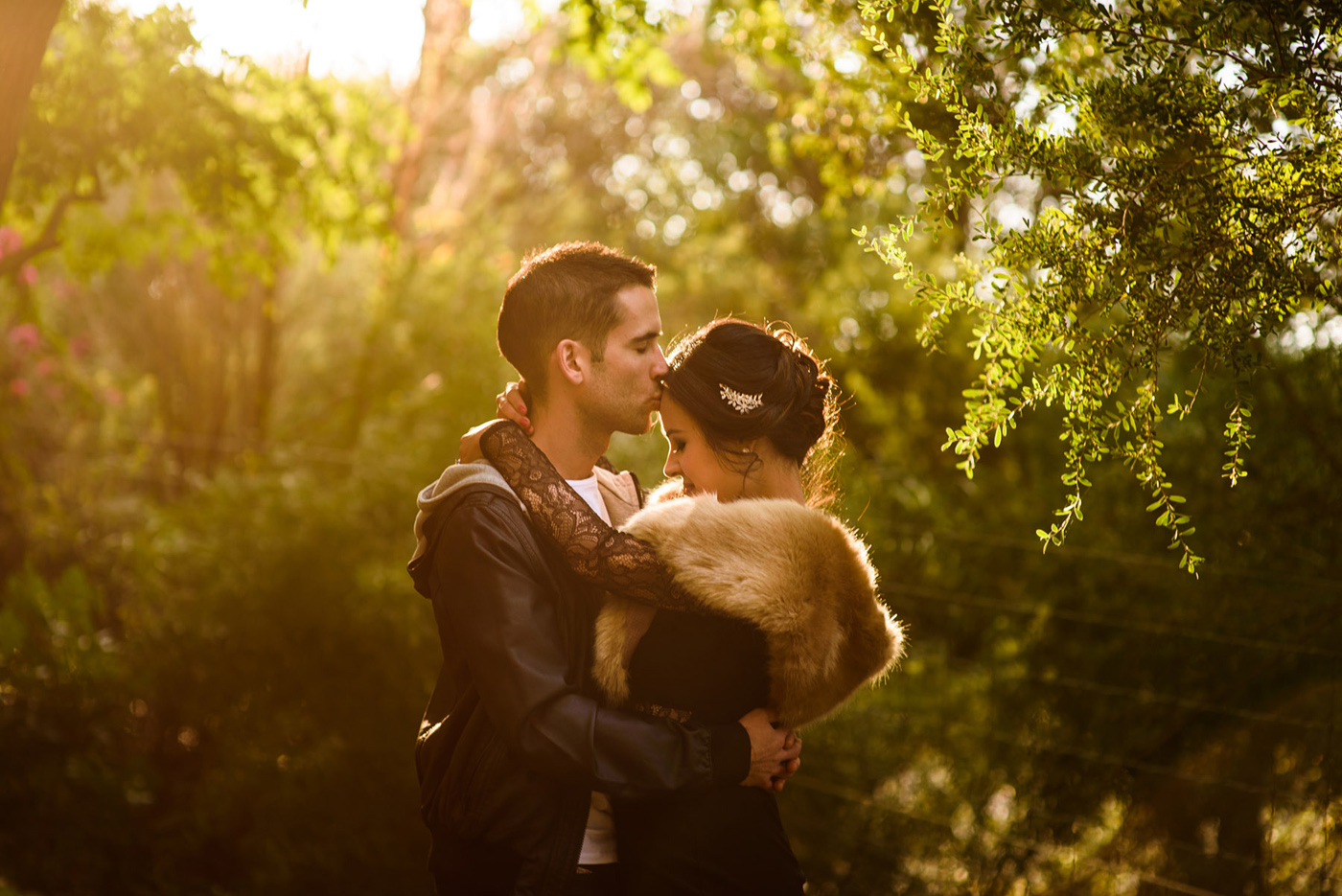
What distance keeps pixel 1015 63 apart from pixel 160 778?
6.35 m

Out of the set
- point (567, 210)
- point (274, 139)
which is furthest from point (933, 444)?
point (567, 210)

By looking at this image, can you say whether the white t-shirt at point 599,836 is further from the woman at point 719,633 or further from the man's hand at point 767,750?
the man's hand at point 767,750

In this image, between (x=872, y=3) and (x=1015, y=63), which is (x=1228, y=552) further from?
(x=872, y=3)

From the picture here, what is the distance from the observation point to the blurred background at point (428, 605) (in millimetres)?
4820

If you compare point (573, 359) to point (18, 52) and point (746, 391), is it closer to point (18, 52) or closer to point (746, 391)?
point (746, 391)

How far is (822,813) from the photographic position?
534cm

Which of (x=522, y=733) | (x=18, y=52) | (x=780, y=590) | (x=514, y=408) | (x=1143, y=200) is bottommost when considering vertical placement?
(x=522, y=733)

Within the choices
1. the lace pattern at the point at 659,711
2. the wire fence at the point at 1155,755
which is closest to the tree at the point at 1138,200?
the lace pattern at the point at 659,711

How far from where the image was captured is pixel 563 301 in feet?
9.61

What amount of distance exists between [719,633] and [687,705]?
0.19m

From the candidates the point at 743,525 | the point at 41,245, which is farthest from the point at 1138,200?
the point at 41,245

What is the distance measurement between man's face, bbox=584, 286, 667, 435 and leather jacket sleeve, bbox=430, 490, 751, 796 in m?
0.52

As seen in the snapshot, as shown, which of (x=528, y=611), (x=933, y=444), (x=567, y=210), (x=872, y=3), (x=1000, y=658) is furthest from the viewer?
(x=567, y=210)

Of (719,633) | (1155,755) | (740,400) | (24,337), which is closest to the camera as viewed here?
(719,633)
